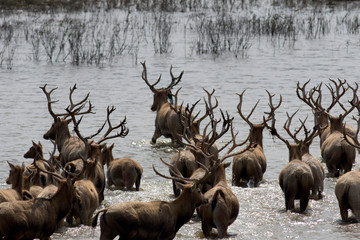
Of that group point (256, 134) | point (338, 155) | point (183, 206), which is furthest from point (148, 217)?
point (338, 155)

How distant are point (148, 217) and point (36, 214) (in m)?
1.20

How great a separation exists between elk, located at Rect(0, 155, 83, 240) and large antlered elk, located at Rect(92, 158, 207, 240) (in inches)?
20.9

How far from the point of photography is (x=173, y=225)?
8.66 metres

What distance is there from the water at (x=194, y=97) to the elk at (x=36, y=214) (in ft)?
1.99

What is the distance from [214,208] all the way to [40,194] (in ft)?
6.94

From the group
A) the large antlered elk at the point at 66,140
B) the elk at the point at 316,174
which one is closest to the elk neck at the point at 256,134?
the elk at the point at 316,174

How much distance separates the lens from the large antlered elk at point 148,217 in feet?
26.6

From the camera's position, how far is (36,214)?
8.39 meters

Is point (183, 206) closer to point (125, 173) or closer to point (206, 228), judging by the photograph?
point (206, 228)

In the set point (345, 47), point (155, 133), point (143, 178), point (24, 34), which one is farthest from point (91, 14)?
point (143, 178)

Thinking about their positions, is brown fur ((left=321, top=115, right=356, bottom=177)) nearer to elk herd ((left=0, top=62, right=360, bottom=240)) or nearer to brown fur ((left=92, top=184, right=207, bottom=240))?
elk herd ((left=0, top=62, right=360, bottom=240))

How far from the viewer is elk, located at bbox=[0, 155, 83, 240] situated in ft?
26.5

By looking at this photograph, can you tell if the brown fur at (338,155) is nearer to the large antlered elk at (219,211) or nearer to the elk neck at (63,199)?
the large antlered elk at (219,211)

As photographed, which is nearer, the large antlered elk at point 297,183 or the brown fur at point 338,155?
the large antlered elk at point 297,183
